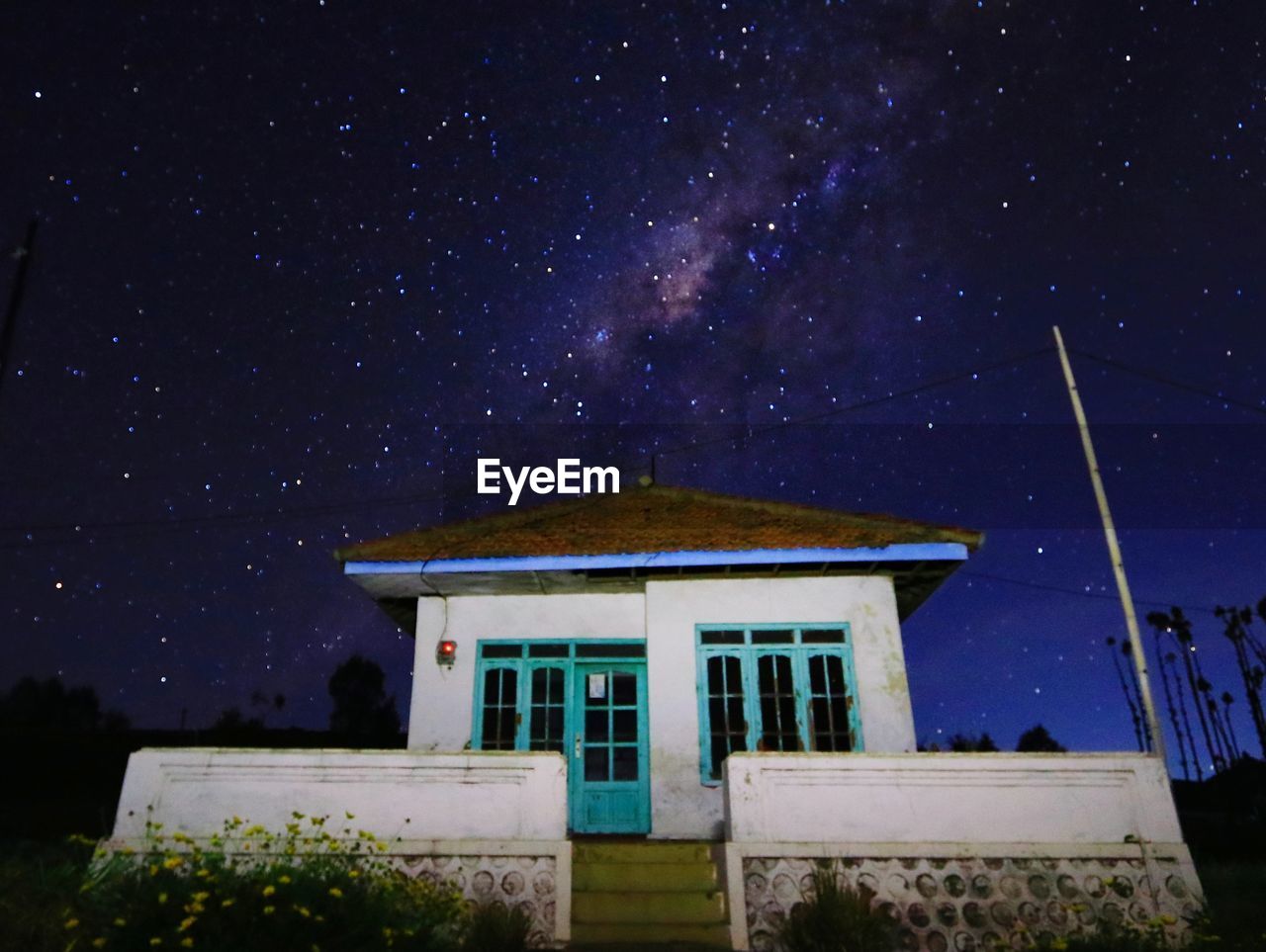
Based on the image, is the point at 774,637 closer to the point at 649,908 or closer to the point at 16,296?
the point at 649,908

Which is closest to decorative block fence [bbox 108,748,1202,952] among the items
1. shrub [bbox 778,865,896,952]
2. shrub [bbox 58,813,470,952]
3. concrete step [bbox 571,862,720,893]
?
shrub [bbox 778,865,896,952]

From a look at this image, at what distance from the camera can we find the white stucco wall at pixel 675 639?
428 inches

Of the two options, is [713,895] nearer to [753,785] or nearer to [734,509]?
[753,785]

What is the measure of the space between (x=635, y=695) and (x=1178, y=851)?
6380 millimetres

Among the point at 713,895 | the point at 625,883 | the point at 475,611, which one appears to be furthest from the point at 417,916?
the point at 475,611

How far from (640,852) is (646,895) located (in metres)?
0.57

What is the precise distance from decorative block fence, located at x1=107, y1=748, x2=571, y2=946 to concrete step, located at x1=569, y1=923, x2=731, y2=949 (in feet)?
1.26

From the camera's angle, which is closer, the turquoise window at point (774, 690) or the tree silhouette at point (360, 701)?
the turquoise window at point (774, 690)

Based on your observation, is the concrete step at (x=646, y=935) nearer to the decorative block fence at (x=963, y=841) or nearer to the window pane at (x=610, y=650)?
the decorative block fence at (x=963, y=841)

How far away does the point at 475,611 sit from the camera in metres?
12.2

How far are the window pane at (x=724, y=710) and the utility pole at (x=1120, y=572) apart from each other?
15.3ft

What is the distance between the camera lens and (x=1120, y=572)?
30.7ft

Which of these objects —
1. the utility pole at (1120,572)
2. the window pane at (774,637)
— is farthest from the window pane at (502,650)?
the utility pole at (1120,572)

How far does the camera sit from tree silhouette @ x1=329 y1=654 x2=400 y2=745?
5434 cm
